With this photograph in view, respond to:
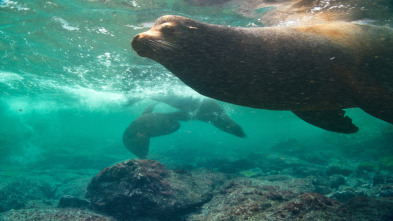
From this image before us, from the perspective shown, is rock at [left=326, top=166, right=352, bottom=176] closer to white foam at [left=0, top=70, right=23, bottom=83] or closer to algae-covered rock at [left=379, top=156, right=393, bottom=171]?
algae-covered rock at [left=379, top=156, right=393, bottom=171]

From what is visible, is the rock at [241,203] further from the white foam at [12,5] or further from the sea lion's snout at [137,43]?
the white foam at [12,5]

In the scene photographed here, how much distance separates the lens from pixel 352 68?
284cm

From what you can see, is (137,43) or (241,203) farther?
(241,203)

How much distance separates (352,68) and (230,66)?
180 centimetres

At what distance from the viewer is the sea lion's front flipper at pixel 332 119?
3.84 metres

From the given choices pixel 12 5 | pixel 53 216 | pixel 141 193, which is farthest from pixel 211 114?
pixel 12 5

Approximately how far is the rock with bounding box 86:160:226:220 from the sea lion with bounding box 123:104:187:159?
8.22 meters

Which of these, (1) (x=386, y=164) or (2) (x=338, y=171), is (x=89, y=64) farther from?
(1) (x=386, y=164)

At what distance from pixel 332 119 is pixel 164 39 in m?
3.51

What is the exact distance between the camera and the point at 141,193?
5.55 meters

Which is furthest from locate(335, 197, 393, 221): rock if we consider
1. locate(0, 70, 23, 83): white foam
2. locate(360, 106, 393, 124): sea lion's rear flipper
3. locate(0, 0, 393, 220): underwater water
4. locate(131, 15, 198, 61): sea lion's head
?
locate(0, 70, 23, 83): white foam

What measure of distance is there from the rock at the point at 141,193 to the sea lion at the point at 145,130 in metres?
8.22

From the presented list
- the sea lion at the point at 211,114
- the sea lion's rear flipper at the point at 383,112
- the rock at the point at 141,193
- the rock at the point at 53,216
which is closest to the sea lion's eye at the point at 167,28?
the sea lion's rear flipper at the point at 383,112

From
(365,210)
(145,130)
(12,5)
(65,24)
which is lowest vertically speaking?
(145,130)
